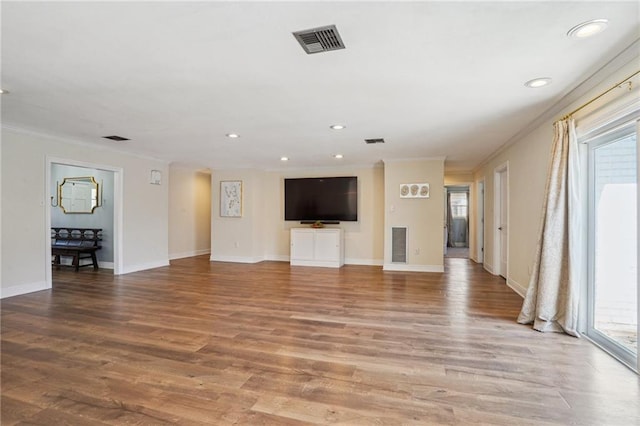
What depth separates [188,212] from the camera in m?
8.57

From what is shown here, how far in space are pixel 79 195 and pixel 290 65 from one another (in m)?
6.73

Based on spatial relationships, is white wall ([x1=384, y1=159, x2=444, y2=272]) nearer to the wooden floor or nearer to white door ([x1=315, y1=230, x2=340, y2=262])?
white door ([x1=315, y1=230, x2=340, y2=262])

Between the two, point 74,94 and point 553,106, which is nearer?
Result: point 74,94

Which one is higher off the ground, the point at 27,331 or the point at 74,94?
the point at 74,94

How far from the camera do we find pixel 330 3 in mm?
1701

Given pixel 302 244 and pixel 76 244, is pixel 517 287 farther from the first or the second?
pixel 76 244

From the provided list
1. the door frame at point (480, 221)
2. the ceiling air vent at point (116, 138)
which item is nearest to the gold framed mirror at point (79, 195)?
the ceiling air vent at point (116, 138)

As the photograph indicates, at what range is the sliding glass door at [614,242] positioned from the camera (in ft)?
8.27

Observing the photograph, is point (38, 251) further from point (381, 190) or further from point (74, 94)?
point (381, 190)

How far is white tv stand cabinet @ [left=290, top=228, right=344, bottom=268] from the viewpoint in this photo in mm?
7004

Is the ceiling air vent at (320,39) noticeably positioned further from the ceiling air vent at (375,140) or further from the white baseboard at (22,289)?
the white baseboard at (22,289)

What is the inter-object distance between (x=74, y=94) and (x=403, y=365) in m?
3.88

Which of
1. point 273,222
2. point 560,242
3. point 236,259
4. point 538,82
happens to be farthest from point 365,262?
point 538,82

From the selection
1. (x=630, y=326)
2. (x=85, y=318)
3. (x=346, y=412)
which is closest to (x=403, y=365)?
(x=346, y=412)
